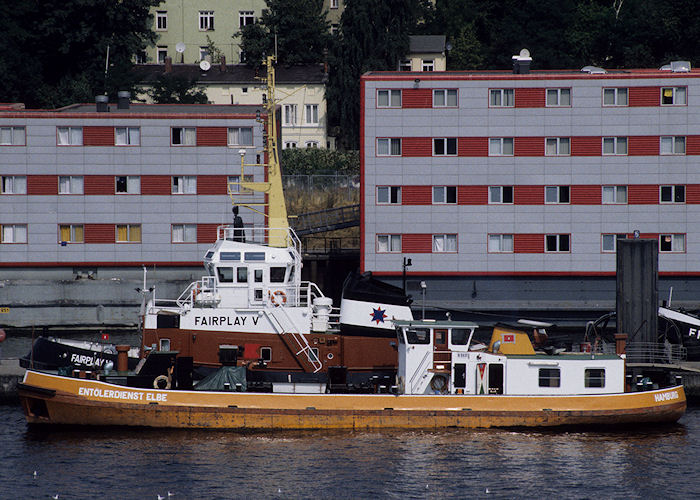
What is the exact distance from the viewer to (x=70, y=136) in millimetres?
69750

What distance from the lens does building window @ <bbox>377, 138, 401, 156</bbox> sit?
67500mm

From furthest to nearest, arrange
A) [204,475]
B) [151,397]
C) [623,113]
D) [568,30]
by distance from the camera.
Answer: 1. [568,30]
2. [623,113]
3. [151,397]
4. [204,475]

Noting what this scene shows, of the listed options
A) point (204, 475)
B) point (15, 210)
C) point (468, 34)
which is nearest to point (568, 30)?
point (468, 34)

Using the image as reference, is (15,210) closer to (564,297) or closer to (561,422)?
(564,297)

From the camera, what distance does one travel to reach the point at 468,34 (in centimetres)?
10988

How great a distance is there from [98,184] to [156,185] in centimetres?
360

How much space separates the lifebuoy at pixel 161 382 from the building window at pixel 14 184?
28.9 m

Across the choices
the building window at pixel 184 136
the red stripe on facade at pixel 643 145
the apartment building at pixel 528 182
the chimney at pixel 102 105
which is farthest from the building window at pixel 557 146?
the chimney at pixel 102 105

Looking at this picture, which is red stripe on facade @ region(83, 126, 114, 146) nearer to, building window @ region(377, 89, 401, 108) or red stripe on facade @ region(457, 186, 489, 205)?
building window @ region(377, 89, 401, 108)

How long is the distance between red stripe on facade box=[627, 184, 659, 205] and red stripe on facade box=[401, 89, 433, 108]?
13049 millimetres

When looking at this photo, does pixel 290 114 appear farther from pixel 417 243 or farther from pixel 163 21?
pixel 417 243

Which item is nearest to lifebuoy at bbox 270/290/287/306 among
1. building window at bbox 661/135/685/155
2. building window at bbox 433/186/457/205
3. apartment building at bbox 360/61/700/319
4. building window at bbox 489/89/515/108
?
apartment building at bbox 360/61/700/319

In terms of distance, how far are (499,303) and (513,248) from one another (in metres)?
3.43

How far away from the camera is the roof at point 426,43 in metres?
106
